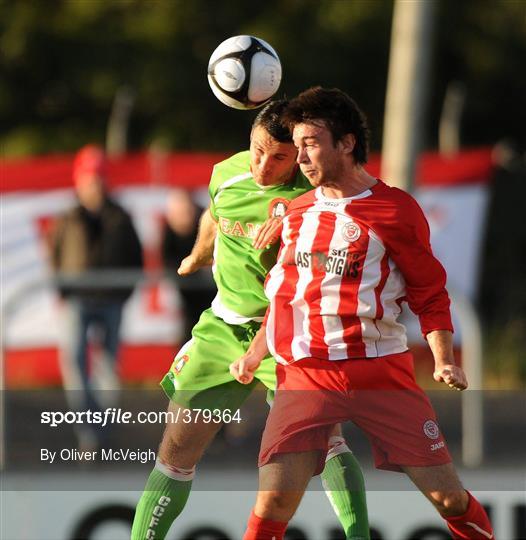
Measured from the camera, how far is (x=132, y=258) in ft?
34.2

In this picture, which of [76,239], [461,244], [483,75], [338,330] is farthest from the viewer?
[483,75]

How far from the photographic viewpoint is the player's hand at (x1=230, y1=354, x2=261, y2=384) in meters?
5.31

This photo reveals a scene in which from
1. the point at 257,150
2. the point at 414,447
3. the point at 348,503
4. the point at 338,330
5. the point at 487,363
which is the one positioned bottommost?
the point at 487,363

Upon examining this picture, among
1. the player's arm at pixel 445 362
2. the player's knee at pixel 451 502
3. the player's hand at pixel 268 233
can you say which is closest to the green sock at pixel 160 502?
the player's hand at pixel 268 233

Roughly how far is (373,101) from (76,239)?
446 inches

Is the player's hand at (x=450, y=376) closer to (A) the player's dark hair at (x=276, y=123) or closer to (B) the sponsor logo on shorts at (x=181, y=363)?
(A) the player's dark hair at (x=276, y=123)

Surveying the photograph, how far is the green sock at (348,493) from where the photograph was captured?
5.69 meters

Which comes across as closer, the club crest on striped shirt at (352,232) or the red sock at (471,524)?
the club crest on striped shirt at (352,232)

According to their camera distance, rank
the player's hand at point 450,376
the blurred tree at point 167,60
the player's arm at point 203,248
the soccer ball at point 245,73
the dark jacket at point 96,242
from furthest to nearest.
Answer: the blurred tree at point 167,60 → the dark jacket at point 96,242 → the player's arm at point 203,248 → the soccer ball at point 245,73 → the player's hand at point 450,376

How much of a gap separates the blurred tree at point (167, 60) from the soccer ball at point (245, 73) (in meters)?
14.5

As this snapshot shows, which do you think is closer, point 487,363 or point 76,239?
point 76,239

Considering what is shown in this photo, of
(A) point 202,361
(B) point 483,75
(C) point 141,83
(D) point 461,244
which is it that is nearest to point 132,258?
(D) point 461,244

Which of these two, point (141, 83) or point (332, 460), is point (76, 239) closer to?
point (332, 460)

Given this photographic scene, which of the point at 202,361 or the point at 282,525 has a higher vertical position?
the point at 202,361
